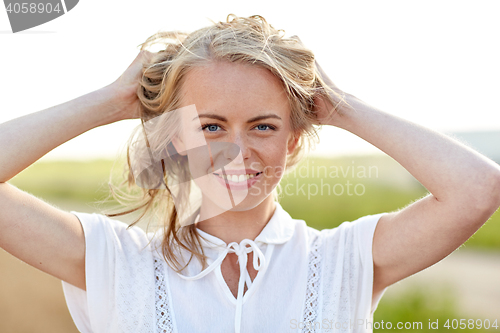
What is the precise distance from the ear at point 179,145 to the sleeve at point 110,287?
1.48ft

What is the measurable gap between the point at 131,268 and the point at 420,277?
4.00 m

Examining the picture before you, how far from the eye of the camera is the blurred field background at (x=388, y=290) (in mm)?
4336

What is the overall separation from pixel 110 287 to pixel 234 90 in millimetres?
926

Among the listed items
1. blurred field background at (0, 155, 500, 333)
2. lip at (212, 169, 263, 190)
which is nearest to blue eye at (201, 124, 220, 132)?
lip at (212, 169, 263, 190)

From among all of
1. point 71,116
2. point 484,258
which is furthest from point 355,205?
point 71,116

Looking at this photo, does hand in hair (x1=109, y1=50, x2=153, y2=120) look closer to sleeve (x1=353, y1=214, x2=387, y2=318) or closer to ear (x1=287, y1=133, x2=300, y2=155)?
ear (x1=287, y1=133, x2=300, y2=155)

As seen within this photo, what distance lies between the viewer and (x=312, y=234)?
6.84ft

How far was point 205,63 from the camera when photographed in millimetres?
1963

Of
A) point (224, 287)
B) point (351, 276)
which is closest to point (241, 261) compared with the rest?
point (224, 287)

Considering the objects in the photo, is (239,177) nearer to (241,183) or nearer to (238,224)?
(241,183)

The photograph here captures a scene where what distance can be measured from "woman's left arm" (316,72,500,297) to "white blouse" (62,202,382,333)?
0.31 ft

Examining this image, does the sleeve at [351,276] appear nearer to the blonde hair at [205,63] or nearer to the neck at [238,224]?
Result: the neck at [238,224]

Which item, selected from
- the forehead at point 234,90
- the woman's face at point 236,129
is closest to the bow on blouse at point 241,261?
the woman's face at point 236,129

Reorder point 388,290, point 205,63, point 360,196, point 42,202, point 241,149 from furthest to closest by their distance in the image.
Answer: point 360,196 < point 388,290 < point 205,63 < point 241,149 < point 42,202
